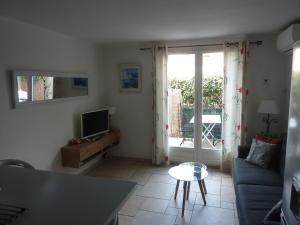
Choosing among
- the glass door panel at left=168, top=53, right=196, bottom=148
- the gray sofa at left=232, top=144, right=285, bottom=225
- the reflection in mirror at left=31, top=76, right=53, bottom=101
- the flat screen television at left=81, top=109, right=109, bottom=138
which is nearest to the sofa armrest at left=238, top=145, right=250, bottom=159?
the gray sofa at left=232, top=144, right=285, bottom=225

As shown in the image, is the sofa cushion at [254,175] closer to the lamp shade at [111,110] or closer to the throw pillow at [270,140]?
the throw pillow at [270,140]

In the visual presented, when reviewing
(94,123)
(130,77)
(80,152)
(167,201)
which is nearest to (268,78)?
(130,77)

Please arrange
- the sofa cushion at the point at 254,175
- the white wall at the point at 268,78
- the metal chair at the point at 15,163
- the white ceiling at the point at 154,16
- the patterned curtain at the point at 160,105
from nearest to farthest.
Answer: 1. the metal chair at the point at 15,163
2. the white ceiling at the point at 154,16
3. the sofa cushion at the point at 254,175
4. the white wall at the point at 268,78
5. the patterned curtain at the point at 160,105

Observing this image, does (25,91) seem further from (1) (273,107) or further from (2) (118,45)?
(1) (273,107)

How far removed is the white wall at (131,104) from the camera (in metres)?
4.46

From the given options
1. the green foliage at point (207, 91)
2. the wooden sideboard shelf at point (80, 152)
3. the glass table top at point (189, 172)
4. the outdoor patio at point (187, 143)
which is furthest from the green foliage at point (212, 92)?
the wooden sideboard shelf at point (80, 152)

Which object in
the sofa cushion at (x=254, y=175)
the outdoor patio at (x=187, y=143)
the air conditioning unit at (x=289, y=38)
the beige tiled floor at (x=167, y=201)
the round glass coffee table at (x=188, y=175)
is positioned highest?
the air conditioning unit at (x=289, y=38)

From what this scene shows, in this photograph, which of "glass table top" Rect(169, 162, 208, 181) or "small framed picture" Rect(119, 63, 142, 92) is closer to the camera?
"glass table top" Rect(169, 162, 208, 181)

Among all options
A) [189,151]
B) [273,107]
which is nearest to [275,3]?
[273,107]

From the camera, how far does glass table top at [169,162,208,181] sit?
2.94m

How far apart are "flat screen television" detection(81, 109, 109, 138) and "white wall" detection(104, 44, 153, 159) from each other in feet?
1.46

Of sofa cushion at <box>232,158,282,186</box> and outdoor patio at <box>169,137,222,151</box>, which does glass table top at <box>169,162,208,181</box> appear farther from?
outdoor patio at <box>169,137,222,151</box>

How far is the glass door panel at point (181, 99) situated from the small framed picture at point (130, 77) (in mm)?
603

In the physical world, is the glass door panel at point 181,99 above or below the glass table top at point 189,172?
above
